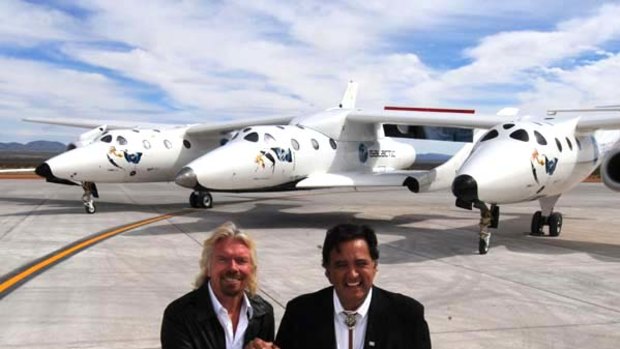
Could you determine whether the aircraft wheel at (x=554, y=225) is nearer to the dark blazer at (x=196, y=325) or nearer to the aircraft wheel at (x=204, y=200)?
the aircraft wheel at (x=204, y=200)

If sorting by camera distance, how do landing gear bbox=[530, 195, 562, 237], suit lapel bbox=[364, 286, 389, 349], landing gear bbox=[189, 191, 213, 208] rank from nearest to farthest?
suit lapel bbox=[364, 286, 389, 349]
landing gear bbox=[530, 195, 562, 237]
landing gear bbox=[189, 191, 213, 208]

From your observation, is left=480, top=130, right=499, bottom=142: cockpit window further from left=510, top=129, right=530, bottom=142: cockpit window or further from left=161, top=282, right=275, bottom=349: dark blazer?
left=161, top=282, right=275, bottom=349: dark blazer

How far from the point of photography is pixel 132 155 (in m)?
20.4

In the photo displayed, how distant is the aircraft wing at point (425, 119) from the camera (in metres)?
16.4

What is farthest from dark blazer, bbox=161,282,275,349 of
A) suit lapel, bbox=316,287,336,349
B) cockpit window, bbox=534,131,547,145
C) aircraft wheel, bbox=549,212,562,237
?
aircraft wheel, bbox=549,212,562,237

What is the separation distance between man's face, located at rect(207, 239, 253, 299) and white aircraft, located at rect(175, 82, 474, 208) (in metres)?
11.9

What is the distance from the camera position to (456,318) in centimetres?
711

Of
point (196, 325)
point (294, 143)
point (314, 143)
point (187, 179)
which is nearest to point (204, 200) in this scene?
point (314, 143)

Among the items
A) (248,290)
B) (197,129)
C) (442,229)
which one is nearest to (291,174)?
(442,229)

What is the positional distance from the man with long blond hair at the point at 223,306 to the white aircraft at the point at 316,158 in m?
11.9

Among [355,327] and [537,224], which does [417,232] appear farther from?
[355,327]

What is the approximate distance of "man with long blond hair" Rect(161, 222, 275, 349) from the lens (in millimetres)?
3035

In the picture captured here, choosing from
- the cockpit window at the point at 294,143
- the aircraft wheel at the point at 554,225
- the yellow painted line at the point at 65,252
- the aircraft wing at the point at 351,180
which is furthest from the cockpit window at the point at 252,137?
the aircraft wheel at the point at 554,225

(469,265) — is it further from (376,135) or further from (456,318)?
(376,135)
